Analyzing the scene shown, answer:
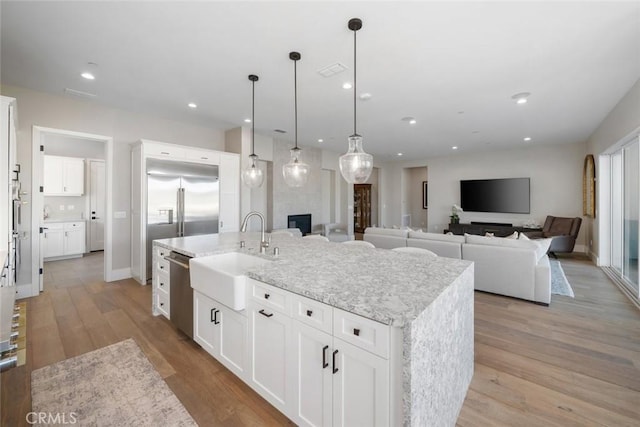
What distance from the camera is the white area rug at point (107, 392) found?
1709 millimetres

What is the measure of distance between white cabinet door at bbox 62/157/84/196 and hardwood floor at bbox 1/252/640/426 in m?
3.45

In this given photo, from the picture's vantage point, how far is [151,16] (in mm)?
2219

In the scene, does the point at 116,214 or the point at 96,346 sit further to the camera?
the point at 116,214

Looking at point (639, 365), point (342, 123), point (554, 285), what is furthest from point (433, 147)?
point (639, 365)

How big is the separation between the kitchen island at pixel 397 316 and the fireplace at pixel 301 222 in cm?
454

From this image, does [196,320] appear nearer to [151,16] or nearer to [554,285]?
[151,16]

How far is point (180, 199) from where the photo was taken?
4.62 meters

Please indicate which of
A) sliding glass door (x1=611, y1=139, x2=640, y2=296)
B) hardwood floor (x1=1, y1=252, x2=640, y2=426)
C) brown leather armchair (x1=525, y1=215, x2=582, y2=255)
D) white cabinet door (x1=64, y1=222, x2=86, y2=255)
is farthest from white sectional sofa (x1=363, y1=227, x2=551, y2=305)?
white cabinet door (x1=64, y1=222, x2=86, y2=255)

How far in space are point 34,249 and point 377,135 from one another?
6.16 m

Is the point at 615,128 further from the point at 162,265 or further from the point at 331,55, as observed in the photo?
the point at 162,265

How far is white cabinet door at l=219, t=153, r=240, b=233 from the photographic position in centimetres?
519

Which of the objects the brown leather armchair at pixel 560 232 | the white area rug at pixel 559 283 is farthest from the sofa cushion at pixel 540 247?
the brown leather armchair at pixel 560 232

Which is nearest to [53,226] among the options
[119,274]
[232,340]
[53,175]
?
[53,175]

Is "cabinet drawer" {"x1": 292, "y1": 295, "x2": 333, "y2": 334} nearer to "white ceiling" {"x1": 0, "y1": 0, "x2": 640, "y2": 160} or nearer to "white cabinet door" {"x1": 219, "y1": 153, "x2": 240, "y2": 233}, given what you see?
"white ceiling" {"x1": 0, "y1": 0, "x2": 640, "y2": 160}
